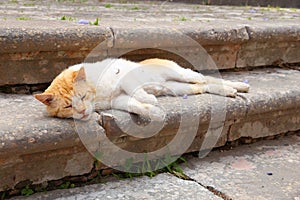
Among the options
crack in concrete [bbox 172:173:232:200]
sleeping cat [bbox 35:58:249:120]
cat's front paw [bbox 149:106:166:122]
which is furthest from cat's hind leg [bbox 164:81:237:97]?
crack in concrete [bbox 172:173:232:200]

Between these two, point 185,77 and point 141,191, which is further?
point 185,77

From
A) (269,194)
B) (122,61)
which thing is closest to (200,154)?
(269,194)

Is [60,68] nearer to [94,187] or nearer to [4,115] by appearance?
[4,115]

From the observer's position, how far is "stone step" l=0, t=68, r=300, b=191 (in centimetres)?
181

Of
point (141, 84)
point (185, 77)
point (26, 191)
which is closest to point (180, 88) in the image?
point (185, 77)

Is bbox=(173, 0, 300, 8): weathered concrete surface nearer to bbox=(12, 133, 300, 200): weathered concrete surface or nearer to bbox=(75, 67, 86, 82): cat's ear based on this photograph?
bbox=(12, 133, 300, 200): weathered concrete surface

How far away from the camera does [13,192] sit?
1873mm

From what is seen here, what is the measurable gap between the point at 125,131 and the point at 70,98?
0.97ft

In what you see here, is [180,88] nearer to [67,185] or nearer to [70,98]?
[70,98]

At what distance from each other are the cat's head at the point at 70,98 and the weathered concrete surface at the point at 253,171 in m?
0.65

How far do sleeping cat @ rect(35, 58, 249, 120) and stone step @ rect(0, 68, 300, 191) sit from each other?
6cm

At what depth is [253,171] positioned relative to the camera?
226 centimetres

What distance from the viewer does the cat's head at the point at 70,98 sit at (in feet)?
6.20

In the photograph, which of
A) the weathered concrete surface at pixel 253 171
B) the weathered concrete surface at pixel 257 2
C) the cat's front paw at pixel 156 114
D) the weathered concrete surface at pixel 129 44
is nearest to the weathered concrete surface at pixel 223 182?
the weathered concrete surface at pixel 253 171
